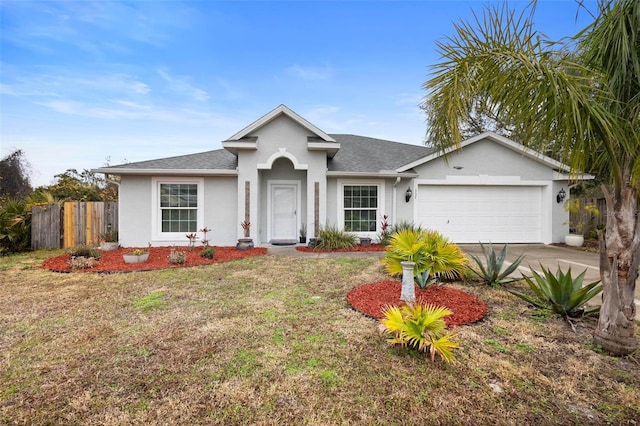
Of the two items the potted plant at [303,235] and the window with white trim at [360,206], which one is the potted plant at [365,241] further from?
the potted plant at [303,235]

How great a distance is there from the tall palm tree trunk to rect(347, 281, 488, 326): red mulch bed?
1382 millimetres

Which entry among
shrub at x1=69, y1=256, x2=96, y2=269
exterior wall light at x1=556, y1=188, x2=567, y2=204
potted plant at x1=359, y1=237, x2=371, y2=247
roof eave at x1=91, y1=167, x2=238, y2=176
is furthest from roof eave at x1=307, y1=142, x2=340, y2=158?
exterior wall light at x1=556, y1=188, x2=567, y2=204

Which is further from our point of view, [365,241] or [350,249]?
[365,241]

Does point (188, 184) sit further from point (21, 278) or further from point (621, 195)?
point (621, 195)

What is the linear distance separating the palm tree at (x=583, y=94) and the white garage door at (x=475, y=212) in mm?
8207

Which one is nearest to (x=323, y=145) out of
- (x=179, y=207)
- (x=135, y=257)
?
(x=179, y=207)

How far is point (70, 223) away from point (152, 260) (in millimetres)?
5282

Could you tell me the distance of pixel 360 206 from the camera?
11.4 m

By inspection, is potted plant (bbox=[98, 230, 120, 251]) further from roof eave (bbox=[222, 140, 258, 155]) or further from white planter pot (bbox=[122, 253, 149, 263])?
roof eave (bbox=[222, 140, 258, 155])

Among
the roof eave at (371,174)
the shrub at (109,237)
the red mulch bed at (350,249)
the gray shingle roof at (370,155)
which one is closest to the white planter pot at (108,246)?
the shrub at (109,237)

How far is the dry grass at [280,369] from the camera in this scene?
2.34 meters

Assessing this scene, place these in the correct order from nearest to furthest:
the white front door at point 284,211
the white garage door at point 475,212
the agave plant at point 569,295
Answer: the agave plant at point 569,295 → the white garage door at point 475,212 → the white front door at point 284,211

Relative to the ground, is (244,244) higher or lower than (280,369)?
higher

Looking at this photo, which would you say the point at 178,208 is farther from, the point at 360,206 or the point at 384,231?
the point at 384,231
